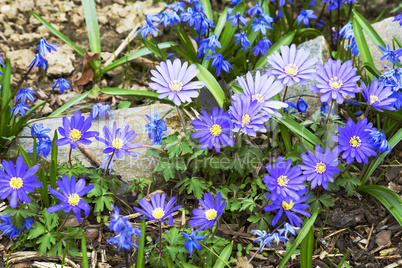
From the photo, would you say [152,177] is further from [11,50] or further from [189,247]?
[11,50]

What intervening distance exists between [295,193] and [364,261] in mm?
719

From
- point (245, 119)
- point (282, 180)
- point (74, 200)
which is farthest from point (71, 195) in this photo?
point (282, 180)

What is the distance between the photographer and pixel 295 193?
7.30 feet

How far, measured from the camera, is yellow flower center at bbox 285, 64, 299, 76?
7.98 feet

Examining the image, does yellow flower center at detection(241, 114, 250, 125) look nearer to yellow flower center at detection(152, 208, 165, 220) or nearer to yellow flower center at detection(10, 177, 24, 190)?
yellow flower center at detection(152, 208, 165, 220)

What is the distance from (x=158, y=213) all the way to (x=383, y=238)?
1.51m

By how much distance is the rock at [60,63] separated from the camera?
12.0ft

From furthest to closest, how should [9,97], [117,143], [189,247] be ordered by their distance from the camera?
1. [9,97]
2. [117,143]
3. [189,247]

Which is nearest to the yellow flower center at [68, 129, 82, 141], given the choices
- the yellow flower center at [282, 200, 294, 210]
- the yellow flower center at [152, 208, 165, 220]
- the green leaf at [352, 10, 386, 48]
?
the yellow flower center at [152, 208, 165, 220]

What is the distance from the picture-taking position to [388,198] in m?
2.47

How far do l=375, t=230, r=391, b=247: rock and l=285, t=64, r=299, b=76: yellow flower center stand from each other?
121 centimetres

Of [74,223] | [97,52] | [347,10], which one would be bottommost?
[74,223]

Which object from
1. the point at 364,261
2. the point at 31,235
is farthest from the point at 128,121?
the point at 364,261

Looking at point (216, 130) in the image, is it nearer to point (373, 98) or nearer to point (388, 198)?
point (373, 98)
